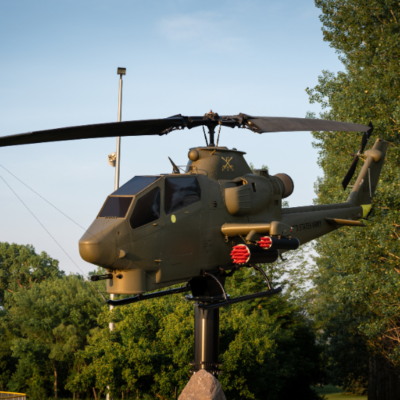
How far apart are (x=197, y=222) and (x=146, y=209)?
52.7 inches

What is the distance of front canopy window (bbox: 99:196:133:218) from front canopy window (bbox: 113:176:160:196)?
0.13 m

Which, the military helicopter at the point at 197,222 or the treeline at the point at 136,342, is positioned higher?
the military helicopter at the point at 197,222

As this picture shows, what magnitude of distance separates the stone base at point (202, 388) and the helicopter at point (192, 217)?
187 centimetres

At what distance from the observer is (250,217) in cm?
1150

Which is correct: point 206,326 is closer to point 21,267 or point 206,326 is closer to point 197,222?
point 197,222

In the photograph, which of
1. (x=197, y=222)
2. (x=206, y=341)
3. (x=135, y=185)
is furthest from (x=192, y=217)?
(x=206, y=341)

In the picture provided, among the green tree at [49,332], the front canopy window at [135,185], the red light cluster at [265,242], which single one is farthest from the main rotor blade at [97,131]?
the green tree at [49,332]

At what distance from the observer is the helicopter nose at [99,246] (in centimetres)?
895

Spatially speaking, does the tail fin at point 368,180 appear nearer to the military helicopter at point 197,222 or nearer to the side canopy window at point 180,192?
the military helicopter at point 197,222

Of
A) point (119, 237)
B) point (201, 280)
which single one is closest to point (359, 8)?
point (201, 280)

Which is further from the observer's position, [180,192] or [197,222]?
[197,222]

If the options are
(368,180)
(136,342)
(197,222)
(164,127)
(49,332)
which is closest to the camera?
(197,222)

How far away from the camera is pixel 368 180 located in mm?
16406

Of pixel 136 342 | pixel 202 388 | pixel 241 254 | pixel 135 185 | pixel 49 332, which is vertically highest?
pixel 135 185
